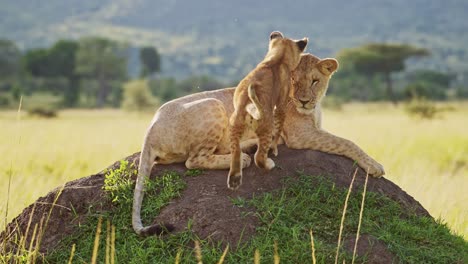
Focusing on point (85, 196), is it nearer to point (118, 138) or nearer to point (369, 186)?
point (369, 186)

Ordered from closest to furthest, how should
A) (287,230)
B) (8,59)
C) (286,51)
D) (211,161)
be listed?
(287,230) < (286,51) < (211,161) < (8,59)

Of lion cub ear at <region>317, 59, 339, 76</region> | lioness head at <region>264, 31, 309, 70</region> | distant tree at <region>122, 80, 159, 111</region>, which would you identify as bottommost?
distant tree at <region>122, 80, 159, 111</region>

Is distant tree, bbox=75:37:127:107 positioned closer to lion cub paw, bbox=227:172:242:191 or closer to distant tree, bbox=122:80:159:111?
distant tree, bbox=122:80:159:111

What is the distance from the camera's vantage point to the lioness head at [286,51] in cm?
611

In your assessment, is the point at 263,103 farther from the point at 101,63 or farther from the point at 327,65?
the point at 101,63

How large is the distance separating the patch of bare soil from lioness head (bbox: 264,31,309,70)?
3.00 ft

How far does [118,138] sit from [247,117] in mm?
12292

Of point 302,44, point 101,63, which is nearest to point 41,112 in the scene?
point 302,44

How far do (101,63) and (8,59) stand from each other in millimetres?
11164

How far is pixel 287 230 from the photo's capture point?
5637 millimetres

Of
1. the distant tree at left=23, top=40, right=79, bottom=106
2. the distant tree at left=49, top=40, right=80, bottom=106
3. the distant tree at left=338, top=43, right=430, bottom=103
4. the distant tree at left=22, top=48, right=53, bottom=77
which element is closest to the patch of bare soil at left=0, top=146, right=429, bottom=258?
the distant tree at left=338, top=43, right=430, bottom=103

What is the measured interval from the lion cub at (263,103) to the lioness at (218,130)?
15.4 inches

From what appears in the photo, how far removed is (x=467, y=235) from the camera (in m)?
7.39

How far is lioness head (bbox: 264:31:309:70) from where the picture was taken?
6.11 metres
